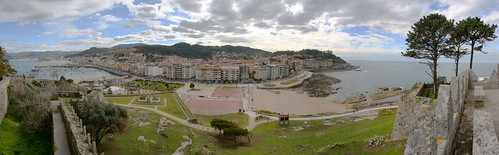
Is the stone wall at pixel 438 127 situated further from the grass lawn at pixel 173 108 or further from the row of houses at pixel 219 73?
the row of houses at pixel 219 73

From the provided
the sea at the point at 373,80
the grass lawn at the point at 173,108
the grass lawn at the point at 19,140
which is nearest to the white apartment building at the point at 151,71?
the grass lawn at the point at 173,108

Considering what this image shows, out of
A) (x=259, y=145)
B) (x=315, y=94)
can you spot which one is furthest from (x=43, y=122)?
(x=315, y=94)

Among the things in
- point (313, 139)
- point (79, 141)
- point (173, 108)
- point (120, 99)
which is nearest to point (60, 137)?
point (79, 141)

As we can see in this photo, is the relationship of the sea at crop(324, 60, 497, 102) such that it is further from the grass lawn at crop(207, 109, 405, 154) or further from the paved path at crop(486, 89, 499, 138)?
the paved path at crop(486, 89, 499, 138)

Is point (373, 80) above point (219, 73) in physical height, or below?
below

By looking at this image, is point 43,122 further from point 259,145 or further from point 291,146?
point 291,146

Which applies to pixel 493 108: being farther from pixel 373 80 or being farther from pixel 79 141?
pixel 373 80

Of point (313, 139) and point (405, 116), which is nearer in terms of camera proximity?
point (405, 116)
